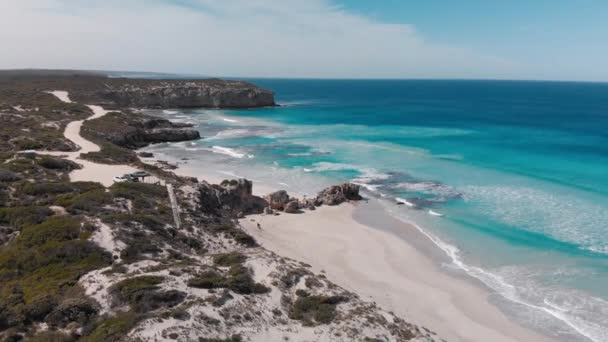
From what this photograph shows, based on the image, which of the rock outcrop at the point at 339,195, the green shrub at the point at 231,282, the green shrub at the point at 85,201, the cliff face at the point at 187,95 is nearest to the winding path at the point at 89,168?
the green shrub at the point at 85,201

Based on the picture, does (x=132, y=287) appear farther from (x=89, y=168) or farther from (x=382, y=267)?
(x=89, y=168)

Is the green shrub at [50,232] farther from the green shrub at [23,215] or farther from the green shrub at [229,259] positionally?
the green shrub at [229,259]

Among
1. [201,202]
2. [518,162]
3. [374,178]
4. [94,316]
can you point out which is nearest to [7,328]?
[94,316]

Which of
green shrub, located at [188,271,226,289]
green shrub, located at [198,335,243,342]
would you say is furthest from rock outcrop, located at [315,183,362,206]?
green shrub, located at [198,335,243,342]

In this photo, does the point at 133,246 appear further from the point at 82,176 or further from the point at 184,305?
the point at 82,176

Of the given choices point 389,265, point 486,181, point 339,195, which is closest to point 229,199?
point 339,195

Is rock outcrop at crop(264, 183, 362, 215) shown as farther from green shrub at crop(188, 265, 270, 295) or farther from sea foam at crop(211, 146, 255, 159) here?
sea foam at crop(211, 146, 255, 159)
